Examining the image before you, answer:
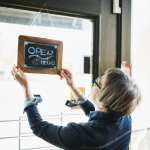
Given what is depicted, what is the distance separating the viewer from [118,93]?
3.60 feet

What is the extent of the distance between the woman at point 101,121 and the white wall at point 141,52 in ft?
1.36

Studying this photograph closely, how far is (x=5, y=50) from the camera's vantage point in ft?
4.07

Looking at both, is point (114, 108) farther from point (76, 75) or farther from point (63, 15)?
point (63, 15)

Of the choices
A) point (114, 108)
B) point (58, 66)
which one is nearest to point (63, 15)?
point (58, 66)

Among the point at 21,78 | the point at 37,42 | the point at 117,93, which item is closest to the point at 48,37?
the point at 37,42

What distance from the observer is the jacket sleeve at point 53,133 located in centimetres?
105

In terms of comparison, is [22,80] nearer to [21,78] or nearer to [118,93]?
[21,78]

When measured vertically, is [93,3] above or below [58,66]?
above

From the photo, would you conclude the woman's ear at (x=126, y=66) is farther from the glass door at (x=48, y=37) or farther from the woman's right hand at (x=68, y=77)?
the woman's right hand at (x=68, y=77)

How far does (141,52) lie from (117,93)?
0.53 metres

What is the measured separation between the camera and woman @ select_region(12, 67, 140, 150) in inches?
41.4

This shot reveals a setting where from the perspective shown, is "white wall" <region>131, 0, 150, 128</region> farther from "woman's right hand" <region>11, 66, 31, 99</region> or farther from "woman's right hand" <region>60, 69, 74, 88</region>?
"woman's right hand" <region>11, 66, 31, 99</region>

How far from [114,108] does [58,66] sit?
290mm

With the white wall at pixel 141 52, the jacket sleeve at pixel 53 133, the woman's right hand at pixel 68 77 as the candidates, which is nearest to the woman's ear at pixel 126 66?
the white wall at pixel 141 52
